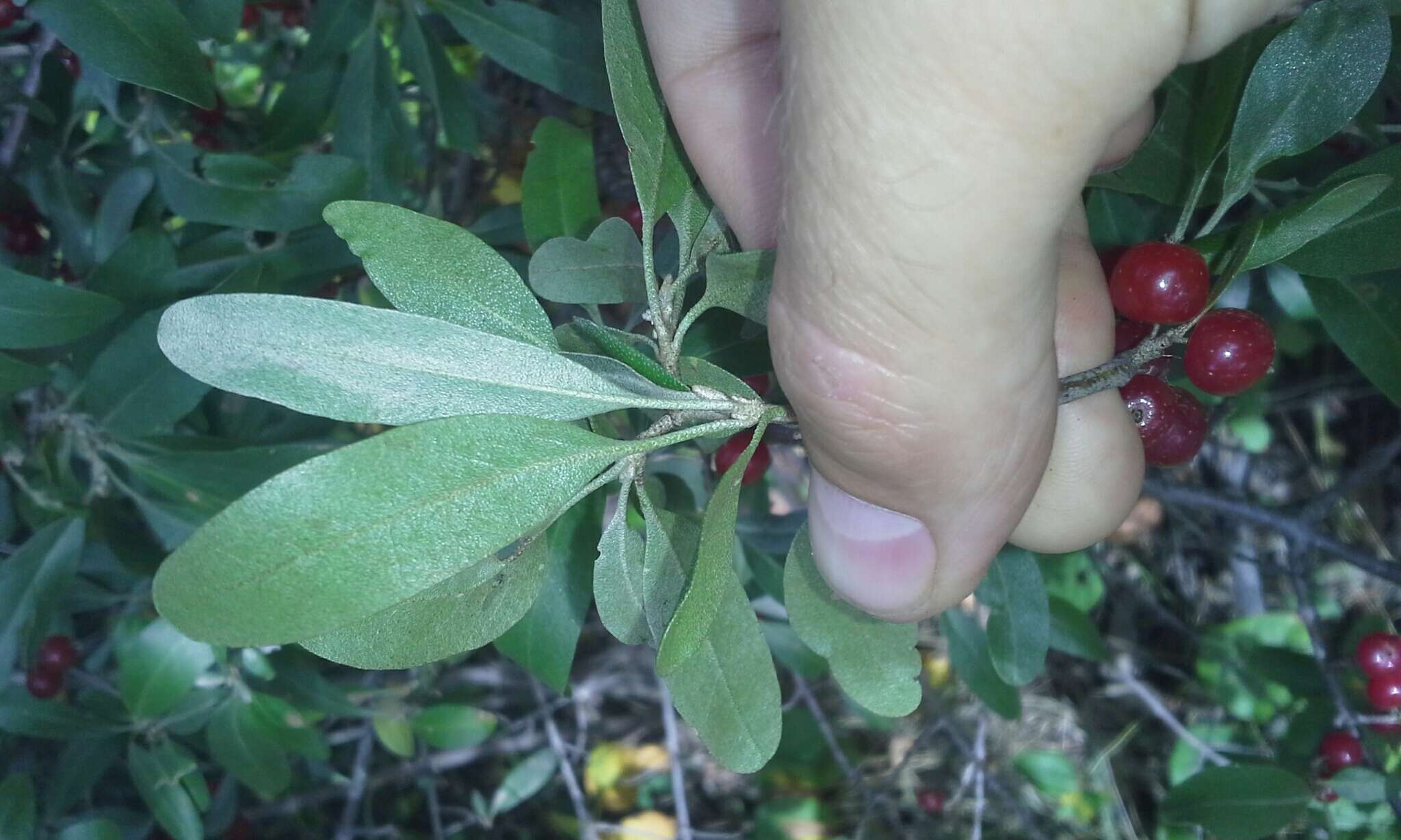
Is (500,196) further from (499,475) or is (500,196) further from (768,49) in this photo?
(499,475)

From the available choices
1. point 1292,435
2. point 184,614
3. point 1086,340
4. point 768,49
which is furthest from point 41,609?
point 1292,435

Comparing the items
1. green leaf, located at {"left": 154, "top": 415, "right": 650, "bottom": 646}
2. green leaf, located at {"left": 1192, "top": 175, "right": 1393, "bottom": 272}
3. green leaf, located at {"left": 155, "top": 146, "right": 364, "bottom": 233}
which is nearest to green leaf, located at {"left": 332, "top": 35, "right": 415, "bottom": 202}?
green leaf, located at {"left": 155, "top": 146, "right": 364, "bottom": 233}

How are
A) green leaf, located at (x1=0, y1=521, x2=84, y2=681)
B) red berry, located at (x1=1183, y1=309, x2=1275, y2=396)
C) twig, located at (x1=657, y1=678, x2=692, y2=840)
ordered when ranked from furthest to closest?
1. twig, located at (x1=657, y1=678, x2=692, y2=840)
2. green leaf, located at (x1=0, y1=521, x2=84, y2=681)
3. red berry, located at (x1=1183, y1=309, x2=1275, y2=396)

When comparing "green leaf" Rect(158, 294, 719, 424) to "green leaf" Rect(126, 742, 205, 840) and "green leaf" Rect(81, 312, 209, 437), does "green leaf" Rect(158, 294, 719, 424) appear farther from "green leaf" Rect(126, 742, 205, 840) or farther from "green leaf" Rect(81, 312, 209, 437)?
"green leaf" Rect(126, 742, 205, 840)

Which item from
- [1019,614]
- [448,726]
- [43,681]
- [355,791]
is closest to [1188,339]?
[1019,614]

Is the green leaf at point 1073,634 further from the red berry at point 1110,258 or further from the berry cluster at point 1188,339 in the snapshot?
the red berry at point 1110,258
